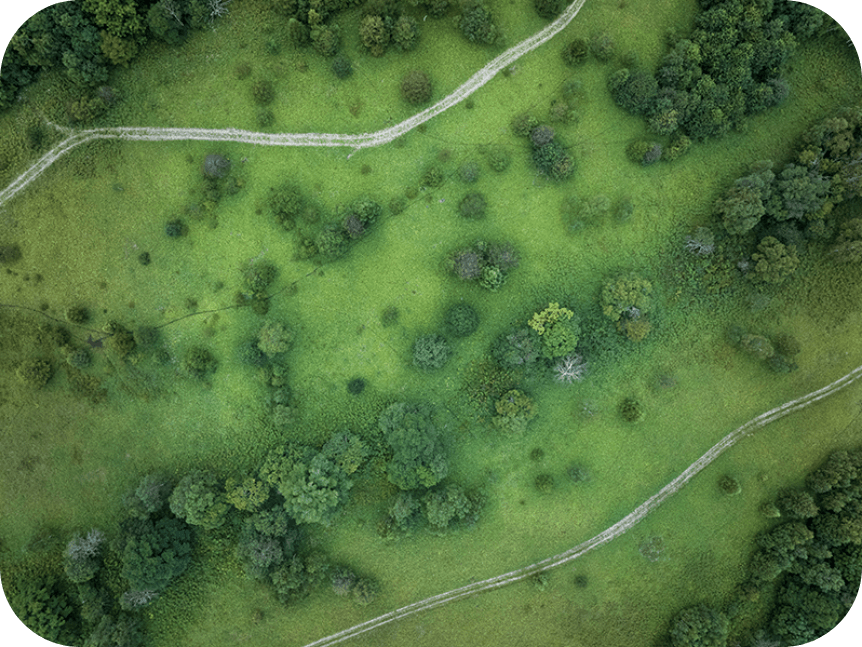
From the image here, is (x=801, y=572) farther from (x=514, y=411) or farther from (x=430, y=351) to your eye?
(x=430, y=351)

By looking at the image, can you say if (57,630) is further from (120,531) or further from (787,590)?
(787,590)

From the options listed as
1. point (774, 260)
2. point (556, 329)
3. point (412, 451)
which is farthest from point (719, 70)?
point (412, 451)

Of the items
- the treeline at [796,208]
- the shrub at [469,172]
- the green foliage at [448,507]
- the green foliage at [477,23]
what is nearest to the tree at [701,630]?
the green foliage at [448,507]

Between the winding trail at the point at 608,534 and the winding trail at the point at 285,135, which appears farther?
the winding trail at the point at 608,534

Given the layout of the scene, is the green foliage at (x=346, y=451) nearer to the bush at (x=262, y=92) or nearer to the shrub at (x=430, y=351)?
the shrub at (x=430, y=351)

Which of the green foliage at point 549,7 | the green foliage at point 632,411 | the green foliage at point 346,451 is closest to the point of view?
the green foliage at point 549,7
